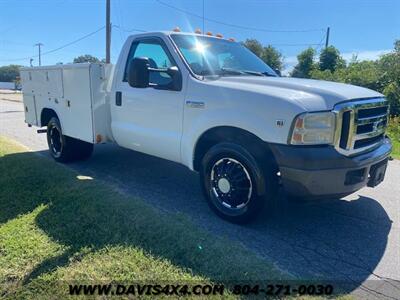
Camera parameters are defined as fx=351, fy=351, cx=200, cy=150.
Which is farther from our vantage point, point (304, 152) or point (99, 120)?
point (99, 120)

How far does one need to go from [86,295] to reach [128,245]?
688mm

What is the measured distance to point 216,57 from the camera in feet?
14.8

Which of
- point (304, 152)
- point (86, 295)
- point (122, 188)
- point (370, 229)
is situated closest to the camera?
point (86, 295)

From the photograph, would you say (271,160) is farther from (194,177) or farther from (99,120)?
(99,120)

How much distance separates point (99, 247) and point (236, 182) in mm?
1506

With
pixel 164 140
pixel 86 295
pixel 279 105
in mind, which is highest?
pixel 279 105

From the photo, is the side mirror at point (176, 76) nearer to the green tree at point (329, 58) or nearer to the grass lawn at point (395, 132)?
the grass lawn at point (395, 132)

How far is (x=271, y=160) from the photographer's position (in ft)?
11.5

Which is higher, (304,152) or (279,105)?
(279,105)

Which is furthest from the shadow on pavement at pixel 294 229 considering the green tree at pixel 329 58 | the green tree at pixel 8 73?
the green tree at pixel 8 73

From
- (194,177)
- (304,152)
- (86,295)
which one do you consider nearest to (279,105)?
(304,152)

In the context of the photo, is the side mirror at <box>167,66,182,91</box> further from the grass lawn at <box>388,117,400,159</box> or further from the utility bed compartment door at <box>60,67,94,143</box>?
the grass lawn at <box>388,117,400,159</box>

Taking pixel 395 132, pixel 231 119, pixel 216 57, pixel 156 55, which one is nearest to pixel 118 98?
pixel 156 55

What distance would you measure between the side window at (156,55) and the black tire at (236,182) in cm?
115
